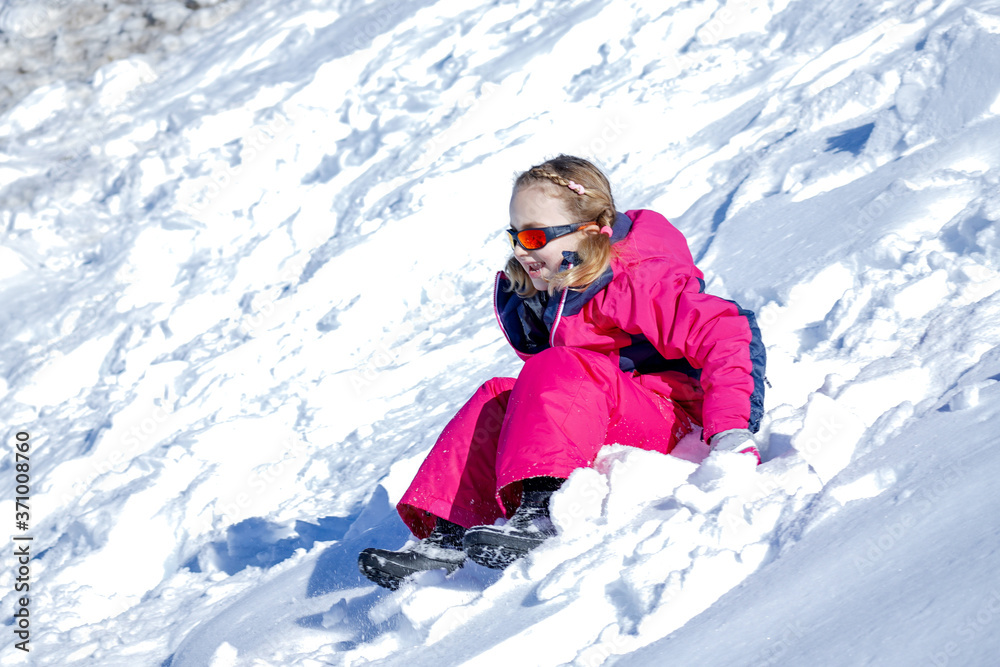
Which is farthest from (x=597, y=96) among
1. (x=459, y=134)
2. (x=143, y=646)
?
(x=143, y=646)

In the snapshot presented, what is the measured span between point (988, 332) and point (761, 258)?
1.30 metres

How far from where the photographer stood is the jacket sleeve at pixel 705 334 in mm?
2059

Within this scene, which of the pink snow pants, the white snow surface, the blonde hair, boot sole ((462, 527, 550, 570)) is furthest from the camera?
the blonde hair

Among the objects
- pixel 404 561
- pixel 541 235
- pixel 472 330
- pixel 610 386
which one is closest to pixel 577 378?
pixel 610 386

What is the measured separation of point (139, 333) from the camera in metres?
5.36

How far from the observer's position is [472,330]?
4223 mm

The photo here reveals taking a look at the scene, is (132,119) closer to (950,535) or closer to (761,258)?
(761,258)

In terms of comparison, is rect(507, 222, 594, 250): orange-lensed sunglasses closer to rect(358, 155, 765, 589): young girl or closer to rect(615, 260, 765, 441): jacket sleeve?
rect(358, 155, 765, 589): young girl

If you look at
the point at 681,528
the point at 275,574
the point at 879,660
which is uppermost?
the point at 879,660

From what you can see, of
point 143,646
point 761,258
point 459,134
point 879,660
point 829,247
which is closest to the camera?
point 879,660

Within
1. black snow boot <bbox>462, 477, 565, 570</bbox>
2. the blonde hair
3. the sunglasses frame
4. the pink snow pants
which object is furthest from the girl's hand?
the sunglasses frame

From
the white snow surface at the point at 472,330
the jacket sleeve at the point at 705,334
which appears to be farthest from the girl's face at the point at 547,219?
the white snow surface at the point at 472,330

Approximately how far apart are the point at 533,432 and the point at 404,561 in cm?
43

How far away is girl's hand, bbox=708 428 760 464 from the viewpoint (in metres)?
1.94
